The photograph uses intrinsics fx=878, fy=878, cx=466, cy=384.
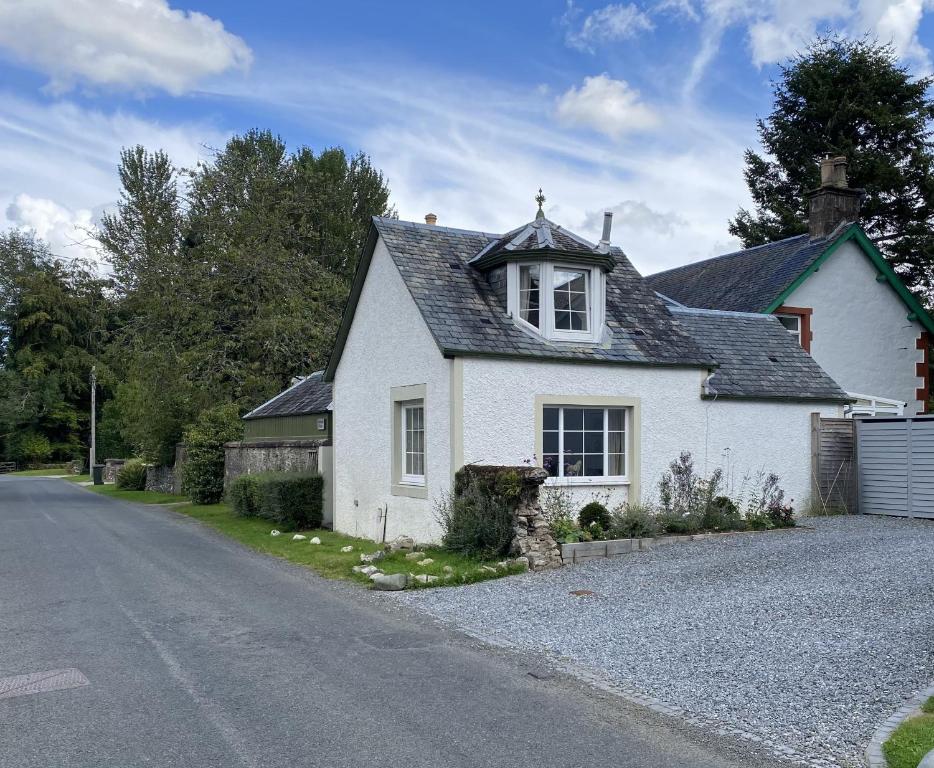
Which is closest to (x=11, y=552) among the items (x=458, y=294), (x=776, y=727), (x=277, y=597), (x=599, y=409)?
(x=277, y=597)

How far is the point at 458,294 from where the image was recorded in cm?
1559

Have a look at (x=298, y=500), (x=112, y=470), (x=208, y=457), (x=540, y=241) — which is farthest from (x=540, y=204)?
(x=112, y=470)

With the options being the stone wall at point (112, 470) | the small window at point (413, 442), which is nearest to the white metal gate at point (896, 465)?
the small window at point (413, 442)

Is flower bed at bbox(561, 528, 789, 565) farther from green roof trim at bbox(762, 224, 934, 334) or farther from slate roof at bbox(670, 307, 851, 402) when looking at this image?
green roof trim at bbox(762, 224, 934, 334)

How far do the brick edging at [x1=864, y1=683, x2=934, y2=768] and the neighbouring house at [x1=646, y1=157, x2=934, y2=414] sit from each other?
60.3 ft

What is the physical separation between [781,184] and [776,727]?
3774 cm

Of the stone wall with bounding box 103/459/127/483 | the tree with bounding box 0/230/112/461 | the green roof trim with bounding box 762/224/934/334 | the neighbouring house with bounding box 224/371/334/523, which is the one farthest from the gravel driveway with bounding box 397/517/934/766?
the tree with bounding box 0/230/112/461

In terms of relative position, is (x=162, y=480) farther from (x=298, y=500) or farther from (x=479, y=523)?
(x=479, y=523)

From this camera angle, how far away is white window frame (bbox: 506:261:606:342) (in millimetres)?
15406

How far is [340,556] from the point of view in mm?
14781

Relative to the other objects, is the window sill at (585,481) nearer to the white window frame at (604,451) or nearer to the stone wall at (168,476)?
the white window frame at (604,451)

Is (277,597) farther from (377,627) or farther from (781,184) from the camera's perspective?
(781,184)

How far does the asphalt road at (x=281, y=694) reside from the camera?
557 cm

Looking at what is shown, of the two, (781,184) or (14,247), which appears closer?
(781,184)
